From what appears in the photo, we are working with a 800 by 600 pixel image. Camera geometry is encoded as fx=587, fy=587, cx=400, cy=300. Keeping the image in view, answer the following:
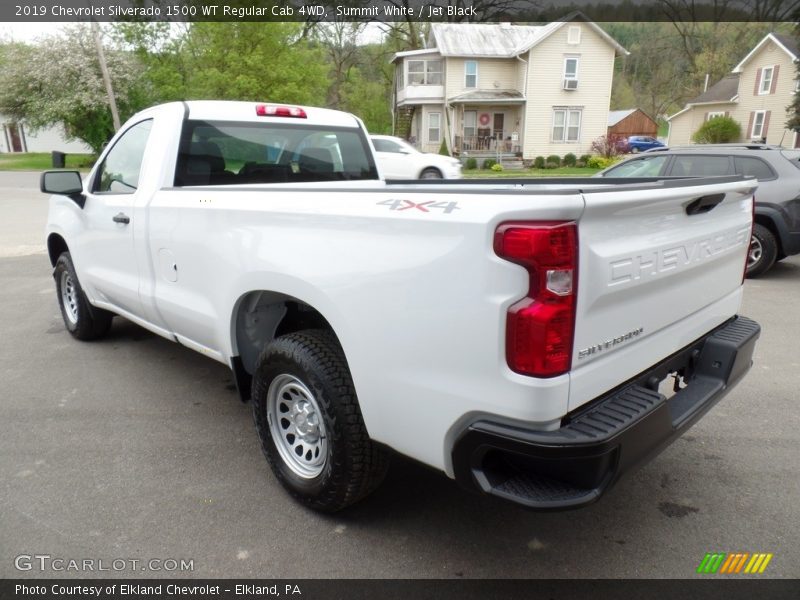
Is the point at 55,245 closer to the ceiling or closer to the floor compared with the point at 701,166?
closer to the floor

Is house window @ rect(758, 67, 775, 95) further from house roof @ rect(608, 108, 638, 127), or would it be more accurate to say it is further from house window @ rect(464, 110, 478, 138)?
house window @ rect(464, 110, 478, 138)

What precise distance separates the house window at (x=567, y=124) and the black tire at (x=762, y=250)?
2686 centimetres

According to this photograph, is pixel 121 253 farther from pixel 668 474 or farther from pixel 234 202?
pixel 668 474

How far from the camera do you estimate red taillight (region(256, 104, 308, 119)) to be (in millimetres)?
3970

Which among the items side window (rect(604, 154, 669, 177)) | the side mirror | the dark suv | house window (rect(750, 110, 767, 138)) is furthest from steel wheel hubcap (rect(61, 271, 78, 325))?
house window (rect(750, 110, 767, 138))

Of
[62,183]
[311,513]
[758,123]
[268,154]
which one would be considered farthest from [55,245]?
[758,123]

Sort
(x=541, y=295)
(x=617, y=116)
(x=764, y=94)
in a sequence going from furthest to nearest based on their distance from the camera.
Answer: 1. (x=617, y=116)
2. (x=764, y=94)
3. (x=541, y=295)

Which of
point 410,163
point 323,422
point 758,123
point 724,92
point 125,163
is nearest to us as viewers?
point 323,422

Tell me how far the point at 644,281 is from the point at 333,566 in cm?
169

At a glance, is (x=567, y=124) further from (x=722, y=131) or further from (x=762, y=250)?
(x=762, y=250)

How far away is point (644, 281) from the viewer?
6.95ft

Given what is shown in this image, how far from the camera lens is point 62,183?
4.37m

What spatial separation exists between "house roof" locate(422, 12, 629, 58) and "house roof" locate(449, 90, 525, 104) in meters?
1.95

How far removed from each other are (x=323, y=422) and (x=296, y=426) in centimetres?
35
